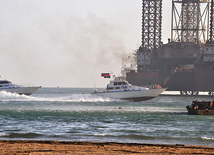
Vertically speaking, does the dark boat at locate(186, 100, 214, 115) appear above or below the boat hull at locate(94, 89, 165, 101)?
below

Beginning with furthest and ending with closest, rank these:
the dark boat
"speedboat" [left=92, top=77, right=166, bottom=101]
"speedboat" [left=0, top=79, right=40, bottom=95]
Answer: "speedboat" [left=0, top=79, right=40, bottom=95]
"speedboat" [left=92, top=77, right=166, bottom=101]
the dark boat

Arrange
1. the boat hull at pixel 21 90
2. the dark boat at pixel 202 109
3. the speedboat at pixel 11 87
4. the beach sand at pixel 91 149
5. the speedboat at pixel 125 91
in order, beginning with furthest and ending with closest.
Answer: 1. the boat hull at pixel 21 90
2. the speedboat at pixel 11 87
3. the speedboat at pixel 125 91
4. the dark boat at pixel 202 109
5. the beach sand at pixel 91 149

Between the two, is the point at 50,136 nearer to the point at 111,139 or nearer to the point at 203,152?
the point at 111,139

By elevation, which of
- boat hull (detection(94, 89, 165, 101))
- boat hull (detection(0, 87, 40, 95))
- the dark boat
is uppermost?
boat hull (detection(0, 87, 40, 95))

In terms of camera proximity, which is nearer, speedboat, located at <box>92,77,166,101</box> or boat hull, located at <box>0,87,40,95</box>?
speedboat, located at <box>92,77,166,101</box>

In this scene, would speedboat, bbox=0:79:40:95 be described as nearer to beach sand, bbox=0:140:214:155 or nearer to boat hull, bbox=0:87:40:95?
boat hull, bbox=0:87:40:95

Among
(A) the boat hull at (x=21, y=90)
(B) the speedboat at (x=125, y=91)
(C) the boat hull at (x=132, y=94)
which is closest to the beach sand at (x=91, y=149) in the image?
(B) the speedboat at (x=125, y=91)

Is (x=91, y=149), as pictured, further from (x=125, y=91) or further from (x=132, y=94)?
(x=132, y=94)

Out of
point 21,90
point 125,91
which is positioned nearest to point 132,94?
point 125,91

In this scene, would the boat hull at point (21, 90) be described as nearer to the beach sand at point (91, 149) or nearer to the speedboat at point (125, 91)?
the speedboat at point (125, 91)

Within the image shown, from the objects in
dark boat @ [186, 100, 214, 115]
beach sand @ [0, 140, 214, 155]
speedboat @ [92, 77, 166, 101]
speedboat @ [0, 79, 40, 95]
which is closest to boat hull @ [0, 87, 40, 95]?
speedboat @ [0, 79, 40, 95]

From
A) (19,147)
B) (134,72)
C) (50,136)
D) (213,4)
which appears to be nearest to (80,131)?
(50,136)

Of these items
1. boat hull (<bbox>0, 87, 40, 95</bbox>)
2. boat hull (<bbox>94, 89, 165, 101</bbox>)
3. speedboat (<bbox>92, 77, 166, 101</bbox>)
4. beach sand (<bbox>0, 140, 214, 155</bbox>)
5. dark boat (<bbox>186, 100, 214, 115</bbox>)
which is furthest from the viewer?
boat hull (<bbox>0, 87, 40, 95</bbox>)

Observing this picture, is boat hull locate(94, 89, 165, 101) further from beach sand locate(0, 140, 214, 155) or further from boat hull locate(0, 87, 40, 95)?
beach sand locate(0, 140, 214, 155)
